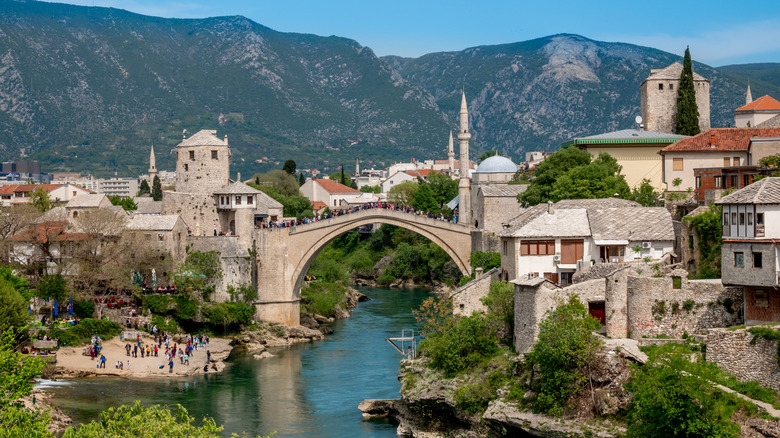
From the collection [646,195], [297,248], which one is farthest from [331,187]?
[646,195]

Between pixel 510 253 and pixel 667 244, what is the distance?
659 cm

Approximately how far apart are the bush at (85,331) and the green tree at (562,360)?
94.7 ft

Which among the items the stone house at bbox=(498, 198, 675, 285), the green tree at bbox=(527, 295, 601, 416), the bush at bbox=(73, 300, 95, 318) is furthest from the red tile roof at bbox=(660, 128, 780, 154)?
the bush at bbox=(73, 300, 95, 318)

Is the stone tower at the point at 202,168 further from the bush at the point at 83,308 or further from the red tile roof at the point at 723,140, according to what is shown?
the red tile roof at the point at 723,140

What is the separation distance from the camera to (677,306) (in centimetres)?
3344

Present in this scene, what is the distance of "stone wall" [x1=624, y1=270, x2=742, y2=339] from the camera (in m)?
33.0

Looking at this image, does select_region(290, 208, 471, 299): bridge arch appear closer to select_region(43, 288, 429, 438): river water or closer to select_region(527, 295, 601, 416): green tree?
select_region(43, 288, 429, 438): river water

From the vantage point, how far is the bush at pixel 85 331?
52375mm

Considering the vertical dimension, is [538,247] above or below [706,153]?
below

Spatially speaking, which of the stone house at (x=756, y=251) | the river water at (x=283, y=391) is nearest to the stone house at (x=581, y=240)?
the stone house at (x=756, y=251)

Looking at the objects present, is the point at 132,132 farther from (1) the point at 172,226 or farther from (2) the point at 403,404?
(2) the point at 403,404

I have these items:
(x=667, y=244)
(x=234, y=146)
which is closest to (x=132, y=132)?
(x=234, y=146)

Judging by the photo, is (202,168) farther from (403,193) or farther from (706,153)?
(403,193)

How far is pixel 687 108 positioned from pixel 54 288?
40883 mm
